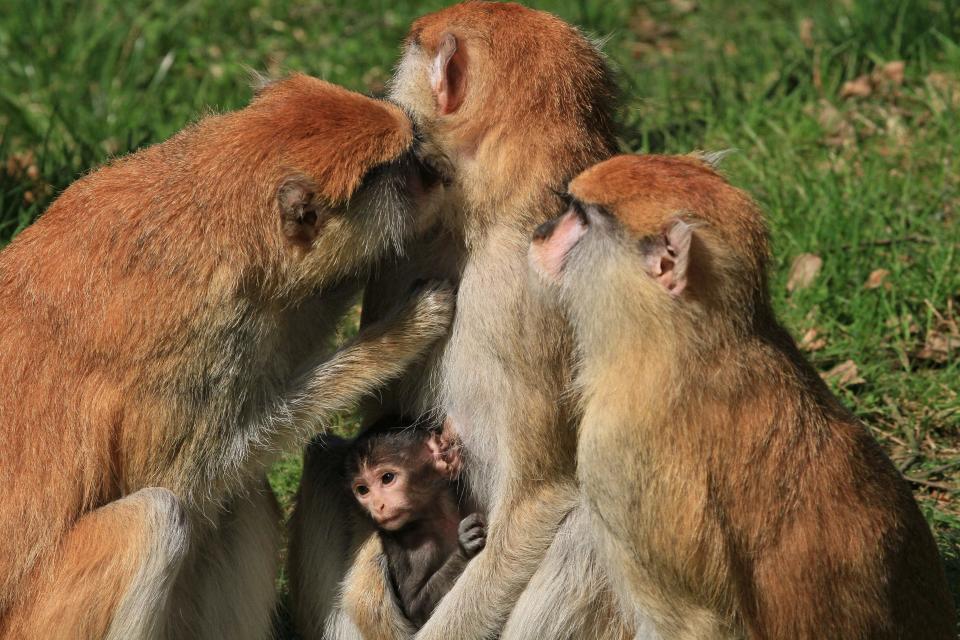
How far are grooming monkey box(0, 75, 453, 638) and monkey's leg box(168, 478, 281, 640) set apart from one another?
0.04 meters

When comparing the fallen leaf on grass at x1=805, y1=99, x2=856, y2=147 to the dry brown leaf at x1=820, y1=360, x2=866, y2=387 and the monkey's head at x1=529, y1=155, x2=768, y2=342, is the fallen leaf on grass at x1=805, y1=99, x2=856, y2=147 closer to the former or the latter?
the dry brown leaf at x1=820, y1=360, x2=866, y2=387

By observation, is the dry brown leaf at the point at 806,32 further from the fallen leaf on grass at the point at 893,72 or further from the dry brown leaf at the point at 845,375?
the dry brown leaf at the point at 845,375

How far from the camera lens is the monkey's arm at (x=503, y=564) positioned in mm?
3670

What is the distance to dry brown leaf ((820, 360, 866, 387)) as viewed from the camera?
5.12 metres

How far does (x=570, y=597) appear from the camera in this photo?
3.61 meters

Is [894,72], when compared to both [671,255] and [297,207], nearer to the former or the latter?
[671,255]

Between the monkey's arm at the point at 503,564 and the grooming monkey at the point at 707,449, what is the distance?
0.88 feet

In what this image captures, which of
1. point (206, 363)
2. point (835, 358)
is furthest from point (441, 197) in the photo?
point (835, 358)

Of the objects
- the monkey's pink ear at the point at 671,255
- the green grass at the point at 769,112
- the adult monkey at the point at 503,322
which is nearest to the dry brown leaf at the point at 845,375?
the green grass at the point at 769,112

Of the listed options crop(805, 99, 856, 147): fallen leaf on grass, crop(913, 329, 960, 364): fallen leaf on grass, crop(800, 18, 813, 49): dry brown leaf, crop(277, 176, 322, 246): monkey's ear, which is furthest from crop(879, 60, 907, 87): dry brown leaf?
crop(277, 176, 322, 246): monkey's ear

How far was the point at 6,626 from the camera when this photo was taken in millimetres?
3521

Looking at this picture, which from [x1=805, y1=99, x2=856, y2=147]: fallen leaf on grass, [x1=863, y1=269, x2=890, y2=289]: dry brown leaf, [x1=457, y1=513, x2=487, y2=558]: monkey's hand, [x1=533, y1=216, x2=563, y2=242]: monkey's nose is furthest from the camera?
[x1=805, y1=99, x2=856, y2=147]: fallen leaf on grass

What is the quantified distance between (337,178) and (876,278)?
8.96ft

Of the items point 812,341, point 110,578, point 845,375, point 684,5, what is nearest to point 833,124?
point 812,341
